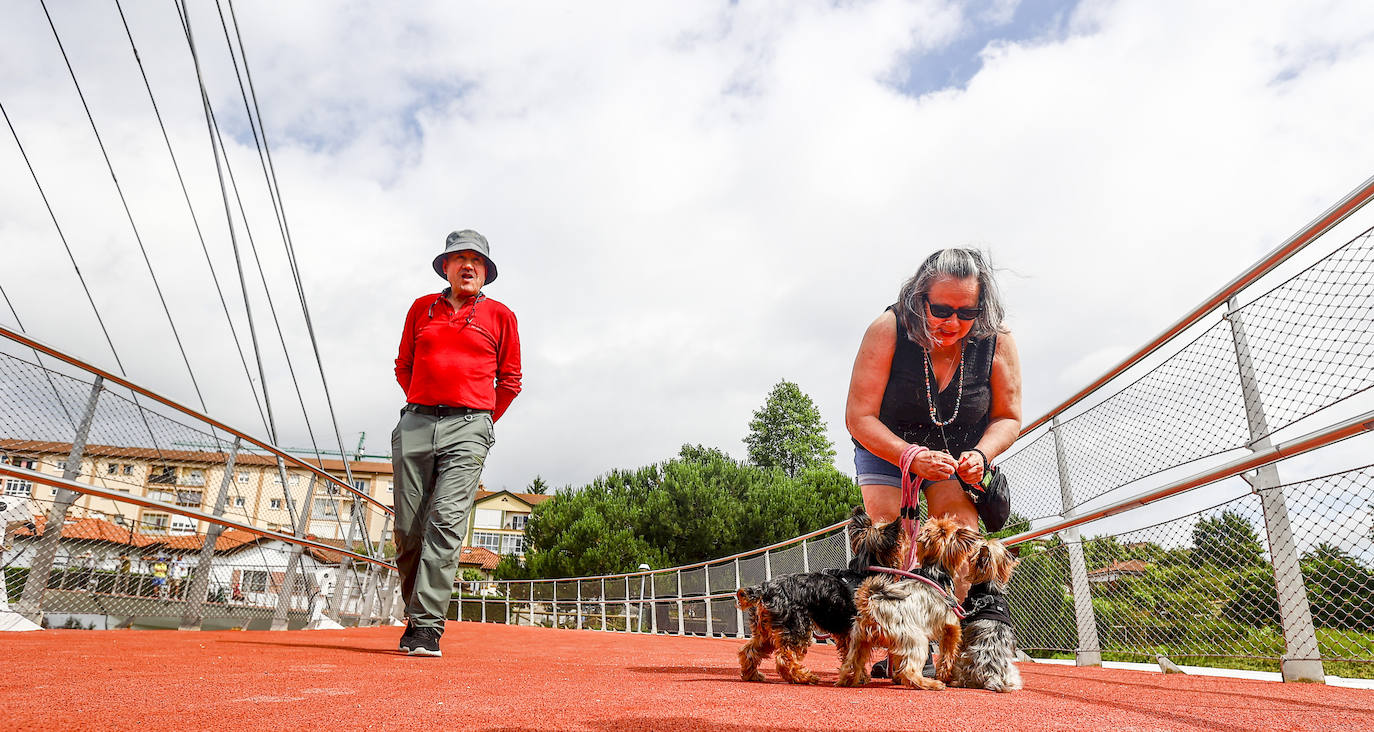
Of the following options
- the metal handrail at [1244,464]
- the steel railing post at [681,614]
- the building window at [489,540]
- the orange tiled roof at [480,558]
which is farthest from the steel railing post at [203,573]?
the building window at [489,540]

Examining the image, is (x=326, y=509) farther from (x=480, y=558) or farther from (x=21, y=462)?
(x=480, y=558)

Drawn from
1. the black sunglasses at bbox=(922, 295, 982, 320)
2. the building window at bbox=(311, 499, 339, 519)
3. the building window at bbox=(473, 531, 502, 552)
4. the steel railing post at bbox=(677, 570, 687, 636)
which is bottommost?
the steel railing post at bbox=(677, 570, 687, 636)

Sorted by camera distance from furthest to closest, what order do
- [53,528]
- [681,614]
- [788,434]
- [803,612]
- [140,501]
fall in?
[788,434]
[681,614]
[140,501]
[53,528]
[803,612]

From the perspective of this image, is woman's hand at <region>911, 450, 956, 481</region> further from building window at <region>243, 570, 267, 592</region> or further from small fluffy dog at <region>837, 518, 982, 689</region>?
building window at <region>243, 570, 267, 592</region>

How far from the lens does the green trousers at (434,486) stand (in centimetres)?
363

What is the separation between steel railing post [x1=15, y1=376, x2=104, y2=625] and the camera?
3432mm

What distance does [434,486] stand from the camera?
12.5ft

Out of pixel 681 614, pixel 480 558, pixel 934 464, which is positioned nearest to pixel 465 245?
pixel 934 464

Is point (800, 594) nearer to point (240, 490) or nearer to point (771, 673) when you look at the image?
point (771, 673)

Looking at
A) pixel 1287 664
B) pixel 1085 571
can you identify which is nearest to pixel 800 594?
pixel 1287 664

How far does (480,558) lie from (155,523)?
173ft

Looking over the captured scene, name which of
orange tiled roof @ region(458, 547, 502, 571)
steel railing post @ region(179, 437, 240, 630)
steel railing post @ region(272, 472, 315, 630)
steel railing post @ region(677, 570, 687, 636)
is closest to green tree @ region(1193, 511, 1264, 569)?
steel railing post @ region(179, 437, 240, 630)

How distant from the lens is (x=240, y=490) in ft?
14.8

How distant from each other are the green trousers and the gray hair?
208 cm
